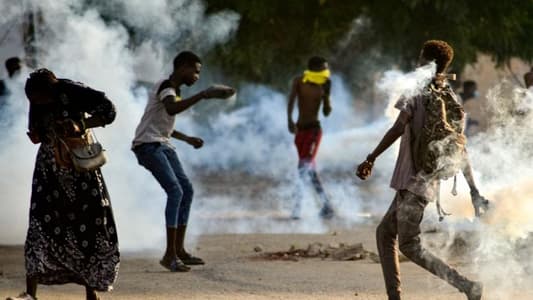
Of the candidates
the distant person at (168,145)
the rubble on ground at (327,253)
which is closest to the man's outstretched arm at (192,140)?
the distant person at (168,145)

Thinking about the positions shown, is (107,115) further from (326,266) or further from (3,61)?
(3,61)

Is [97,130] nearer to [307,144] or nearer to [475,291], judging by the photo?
[307,144]

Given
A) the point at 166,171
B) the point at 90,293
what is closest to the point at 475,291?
the point at 90,293

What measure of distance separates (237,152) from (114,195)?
12.6 m

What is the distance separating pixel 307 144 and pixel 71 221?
6196 millimetres

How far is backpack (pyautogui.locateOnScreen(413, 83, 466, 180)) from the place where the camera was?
647 centimetres

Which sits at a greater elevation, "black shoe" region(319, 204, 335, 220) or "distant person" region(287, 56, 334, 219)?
"distant person" region(287, 56, 334, 219)

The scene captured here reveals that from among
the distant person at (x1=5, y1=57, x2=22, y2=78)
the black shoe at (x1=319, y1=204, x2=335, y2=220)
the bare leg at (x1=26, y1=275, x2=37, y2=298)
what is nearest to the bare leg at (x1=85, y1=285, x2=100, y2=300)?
the bare leg at (x1=26, y1=275, x2=37, y2=298)

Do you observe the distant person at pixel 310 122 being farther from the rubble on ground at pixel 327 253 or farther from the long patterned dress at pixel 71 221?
the long patterned dress at pixel 71 221

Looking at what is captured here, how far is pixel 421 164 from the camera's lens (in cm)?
647

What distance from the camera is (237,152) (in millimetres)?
23281

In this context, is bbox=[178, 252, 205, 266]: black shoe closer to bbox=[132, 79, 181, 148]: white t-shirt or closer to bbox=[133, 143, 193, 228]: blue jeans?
bbox=[133, 143, 193, 228]: blue jeans

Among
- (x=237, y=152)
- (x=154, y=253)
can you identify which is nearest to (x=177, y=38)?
(x=154, y=253)

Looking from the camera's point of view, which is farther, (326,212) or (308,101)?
(308,101)
